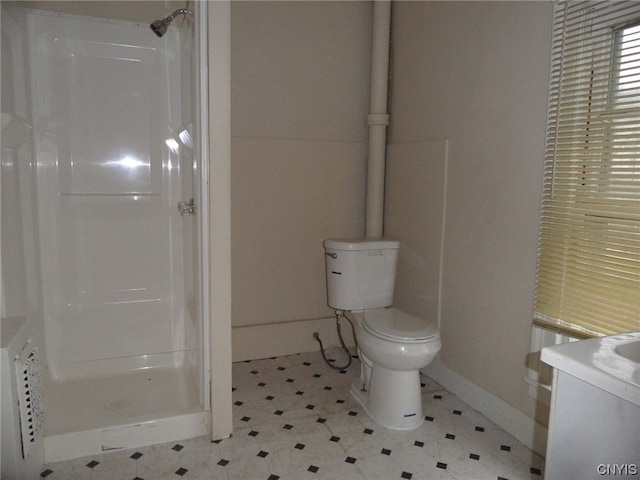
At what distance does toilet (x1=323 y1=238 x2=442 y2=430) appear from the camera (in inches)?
87.0

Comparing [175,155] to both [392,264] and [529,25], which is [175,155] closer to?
[392,264]

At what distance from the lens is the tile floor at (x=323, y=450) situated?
190 cm

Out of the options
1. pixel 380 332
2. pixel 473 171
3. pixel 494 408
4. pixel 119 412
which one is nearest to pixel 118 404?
pixel 119 412

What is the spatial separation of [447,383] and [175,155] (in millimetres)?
2072

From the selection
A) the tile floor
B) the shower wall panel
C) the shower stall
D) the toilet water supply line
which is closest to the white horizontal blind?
the tile floor

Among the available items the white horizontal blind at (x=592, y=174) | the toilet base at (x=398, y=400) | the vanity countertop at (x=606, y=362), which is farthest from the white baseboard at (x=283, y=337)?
the vanity countertop at (x=606, y=362)

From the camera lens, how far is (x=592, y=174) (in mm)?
1809

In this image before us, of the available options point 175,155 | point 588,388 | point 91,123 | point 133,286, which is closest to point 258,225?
point 175,155

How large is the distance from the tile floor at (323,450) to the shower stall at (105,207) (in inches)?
8.6

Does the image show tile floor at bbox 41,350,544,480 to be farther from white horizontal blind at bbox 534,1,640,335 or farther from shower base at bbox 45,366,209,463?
white horizontal blind at bbox 534,1,640,335

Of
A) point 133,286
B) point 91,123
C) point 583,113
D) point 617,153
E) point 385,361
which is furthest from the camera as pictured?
point 133,286

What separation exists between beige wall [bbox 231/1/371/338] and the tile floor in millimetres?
748

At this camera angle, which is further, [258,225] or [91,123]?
[258,225]

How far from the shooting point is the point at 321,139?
308cm
